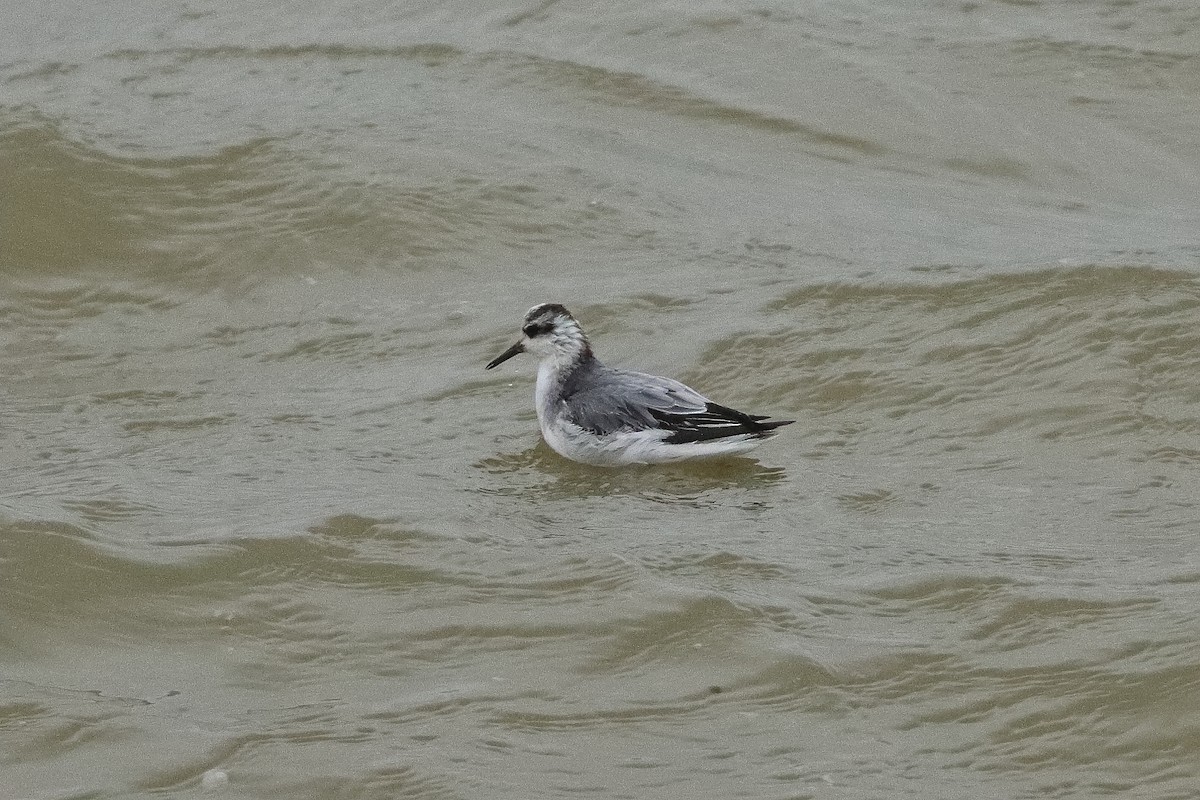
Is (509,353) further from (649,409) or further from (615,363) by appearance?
(649,409)

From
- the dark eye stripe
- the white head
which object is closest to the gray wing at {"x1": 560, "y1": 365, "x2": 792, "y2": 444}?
the white head

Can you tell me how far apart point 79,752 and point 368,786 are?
1.04 meters

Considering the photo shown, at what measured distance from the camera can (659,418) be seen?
28.6 feet

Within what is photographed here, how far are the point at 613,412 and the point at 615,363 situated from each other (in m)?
1.10

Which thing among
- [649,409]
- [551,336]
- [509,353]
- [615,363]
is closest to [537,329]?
[551,336]

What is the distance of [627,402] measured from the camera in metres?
8.93

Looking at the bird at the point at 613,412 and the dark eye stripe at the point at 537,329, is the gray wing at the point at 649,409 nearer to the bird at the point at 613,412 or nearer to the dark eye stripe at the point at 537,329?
the bird at the point at 613,412

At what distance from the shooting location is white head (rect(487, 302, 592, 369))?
9391 millimetres

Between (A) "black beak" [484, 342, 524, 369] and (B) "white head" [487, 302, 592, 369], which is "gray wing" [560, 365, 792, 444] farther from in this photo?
(A) "black beak" [484, 342, 524, 369]

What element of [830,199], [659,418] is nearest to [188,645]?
[659,418]

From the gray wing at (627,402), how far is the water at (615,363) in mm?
273

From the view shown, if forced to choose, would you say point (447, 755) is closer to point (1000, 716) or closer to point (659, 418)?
point (1000, 716)

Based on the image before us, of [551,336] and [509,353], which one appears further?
[509,353]

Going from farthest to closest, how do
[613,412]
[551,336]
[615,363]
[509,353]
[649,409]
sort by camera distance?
[615,363], [509,353], [551,336], [613,412], [649,409]
